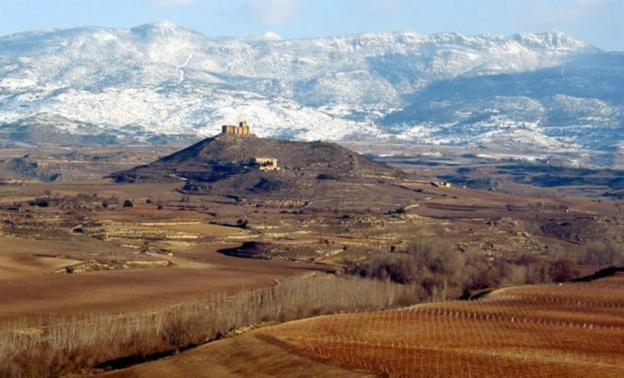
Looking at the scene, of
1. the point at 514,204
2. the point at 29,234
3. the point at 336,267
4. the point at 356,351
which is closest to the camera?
the point at 356,351

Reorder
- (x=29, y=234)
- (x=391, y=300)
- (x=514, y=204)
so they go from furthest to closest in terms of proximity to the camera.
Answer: (x=514, y=204), (x=29, y=234), (x=391, y=300)

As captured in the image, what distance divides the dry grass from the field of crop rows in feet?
19.9

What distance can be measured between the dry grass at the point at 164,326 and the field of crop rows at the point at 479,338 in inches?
239

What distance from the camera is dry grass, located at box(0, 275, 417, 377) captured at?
6619cm

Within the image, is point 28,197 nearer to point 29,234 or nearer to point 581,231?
point 29,234

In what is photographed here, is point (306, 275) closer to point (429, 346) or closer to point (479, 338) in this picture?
point (479, 338)

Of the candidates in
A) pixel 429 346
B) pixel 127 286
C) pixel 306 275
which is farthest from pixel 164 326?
pixel 306 275

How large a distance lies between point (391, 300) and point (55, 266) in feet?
92.3

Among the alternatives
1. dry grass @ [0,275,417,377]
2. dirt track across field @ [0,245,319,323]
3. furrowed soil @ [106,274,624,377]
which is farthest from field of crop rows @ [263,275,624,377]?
dirt track across field @ [0,245,319,323]

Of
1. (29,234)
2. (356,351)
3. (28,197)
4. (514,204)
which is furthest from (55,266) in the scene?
(514,204)

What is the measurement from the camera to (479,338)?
6750cm

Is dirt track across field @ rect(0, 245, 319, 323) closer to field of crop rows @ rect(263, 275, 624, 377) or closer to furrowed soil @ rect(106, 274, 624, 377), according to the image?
field of crop rows @ rect(263, 275, 624, 377)

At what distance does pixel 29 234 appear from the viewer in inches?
5133

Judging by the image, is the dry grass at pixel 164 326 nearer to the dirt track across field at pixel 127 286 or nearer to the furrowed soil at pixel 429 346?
the dirt track across field at pixel 127 286
